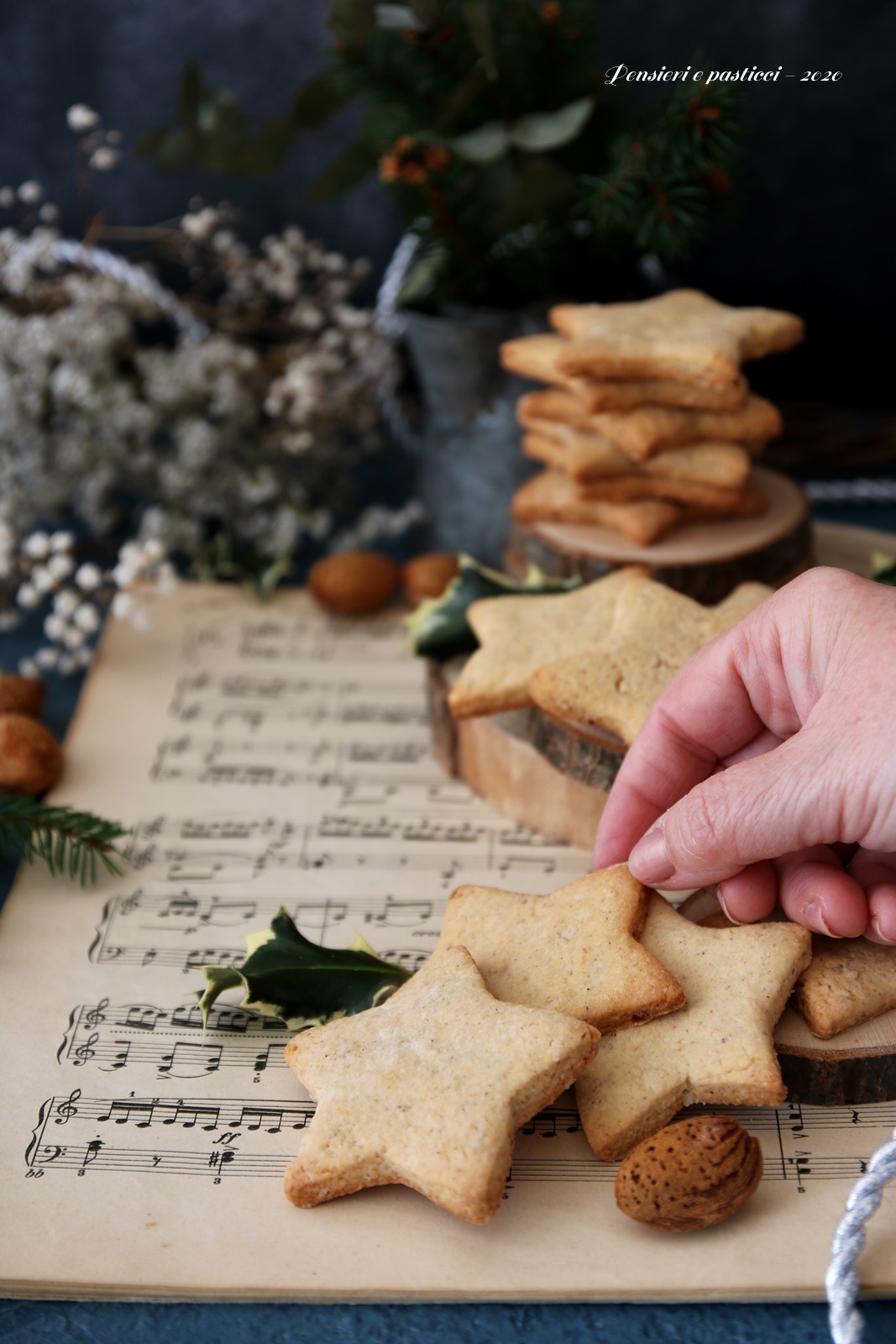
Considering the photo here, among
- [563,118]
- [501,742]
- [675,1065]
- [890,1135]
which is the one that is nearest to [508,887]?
[501,742]

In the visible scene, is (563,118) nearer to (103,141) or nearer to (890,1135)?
(103,141)

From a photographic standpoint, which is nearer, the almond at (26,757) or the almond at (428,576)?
the almond at (26,757)

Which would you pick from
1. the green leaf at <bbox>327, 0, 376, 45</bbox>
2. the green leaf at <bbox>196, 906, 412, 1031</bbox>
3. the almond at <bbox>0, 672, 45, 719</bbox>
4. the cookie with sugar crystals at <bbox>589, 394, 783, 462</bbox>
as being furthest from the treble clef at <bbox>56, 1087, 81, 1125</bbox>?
the green leaf at <bbox>327, 0, 376, 45</bbox>

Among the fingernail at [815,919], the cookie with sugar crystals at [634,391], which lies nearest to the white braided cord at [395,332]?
the cookie with sugar crystals at [634,391]

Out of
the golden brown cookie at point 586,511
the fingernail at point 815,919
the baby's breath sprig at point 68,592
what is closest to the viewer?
the fingernail at point 815,919

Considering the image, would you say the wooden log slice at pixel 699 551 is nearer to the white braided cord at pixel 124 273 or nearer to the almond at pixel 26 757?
the almond at pixel 26 757
